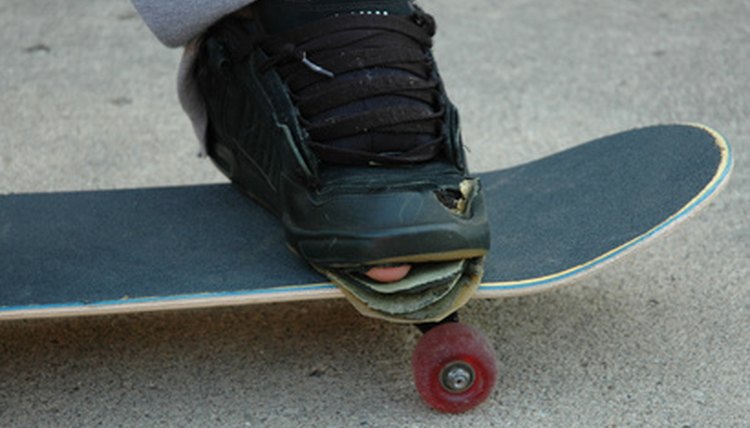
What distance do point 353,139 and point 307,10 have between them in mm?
261

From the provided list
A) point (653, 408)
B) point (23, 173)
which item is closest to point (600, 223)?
point (653, 408)

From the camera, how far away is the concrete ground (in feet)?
6.29

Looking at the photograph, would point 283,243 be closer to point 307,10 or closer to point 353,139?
point 353,139

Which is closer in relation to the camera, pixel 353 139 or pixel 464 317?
pixel 353 139

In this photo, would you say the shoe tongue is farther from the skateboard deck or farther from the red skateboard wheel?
the red skateboard wheel

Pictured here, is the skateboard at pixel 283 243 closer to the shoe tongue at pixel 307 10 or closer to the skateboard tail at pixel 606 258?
the skateboard tail at pixel 606 258

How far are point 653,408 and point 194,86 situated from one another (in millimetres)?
1074

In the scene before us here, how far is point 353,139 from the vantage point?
1.94 metres

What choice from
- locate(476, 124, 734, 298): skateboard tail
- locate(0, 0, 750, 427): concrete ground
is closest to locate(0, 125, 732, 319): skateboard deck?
locate(476, 124, 734, 298): skateboard tail

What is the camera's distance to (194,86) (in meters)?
2.34

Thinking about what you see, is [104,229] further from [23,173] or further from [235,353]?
[23,173]

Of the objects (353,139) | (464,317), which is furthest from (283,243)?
(464,317)

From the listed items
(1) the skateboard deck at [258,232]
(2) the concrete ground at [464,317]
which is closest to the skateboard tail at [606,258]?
(1) the skateboard deck at [258,232]

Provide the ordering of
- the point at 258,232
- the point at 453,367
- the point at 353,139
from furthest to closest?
the point at 258,232
the point at 353,139
the point at 453,367
